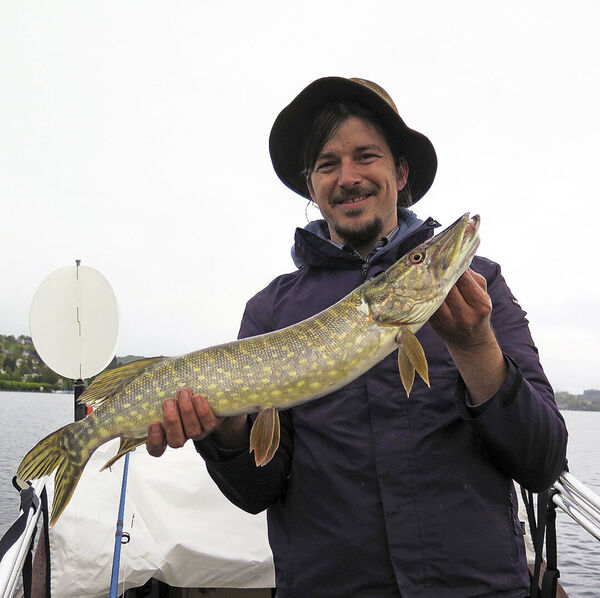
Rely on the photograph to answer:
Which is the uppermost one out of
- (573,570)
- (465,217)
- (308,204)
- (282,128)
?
(282,128)

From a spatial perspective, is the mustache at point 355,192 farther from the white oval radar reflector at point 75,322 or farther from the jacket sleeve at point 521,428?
the white oval radar reflector at point 75,322

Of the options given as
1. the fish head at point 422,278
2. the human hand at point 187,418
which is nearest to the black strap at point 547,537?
the fish head at point 422,278

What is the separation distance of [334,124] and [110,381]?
1.74 meters

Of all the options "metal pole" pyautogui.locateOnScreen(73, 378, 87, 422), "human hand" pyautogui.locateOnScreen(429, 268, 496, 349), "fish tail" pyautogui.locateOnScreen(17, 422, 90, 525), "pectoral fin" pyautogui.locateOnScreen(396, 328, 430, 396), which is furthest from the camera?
"metal pole" pyautogui.locateOnScreen(73, 378, 87, 422)

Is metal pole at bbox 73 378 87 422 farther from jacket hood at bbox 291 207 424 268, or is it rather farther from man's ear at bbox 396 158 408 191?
man's ear at bbox 396 158 408 191

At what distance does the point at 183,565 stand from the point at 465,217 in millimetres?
2818

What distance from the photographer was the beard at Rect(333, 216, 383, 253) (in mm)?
2576

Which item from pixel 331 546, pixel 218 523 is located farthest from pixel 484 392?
pixel 218 523

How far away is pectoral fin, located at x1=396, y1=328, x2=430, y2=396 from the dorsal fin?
119 centimetres

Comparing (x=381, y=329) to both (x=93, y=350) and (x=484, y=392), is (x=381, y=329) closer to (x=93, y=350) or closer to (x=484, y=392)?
(x=484, y=392)

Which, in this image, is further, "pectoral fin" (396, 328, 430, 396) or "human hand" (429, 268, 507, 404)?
"pectoral fin" (396, 328, 430, 396)

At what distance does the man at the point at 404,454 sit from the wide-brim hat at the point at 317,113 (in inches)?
15.1

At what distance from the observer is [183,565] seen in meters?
3.36

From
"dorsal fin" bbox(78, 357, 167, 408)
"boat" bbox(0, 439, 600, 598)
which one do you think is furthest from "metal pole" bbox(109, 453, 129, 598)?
"dorsal fin" bbox(78, 357, 167, 408)
